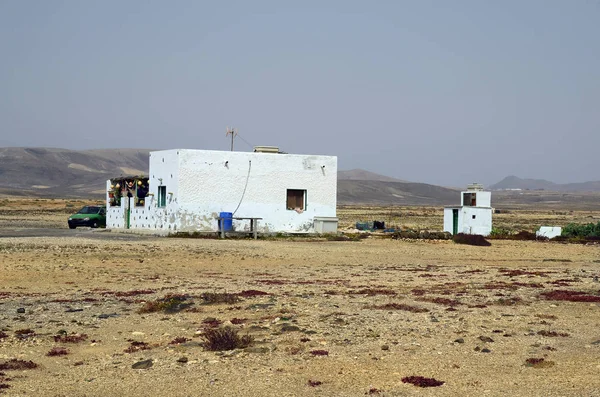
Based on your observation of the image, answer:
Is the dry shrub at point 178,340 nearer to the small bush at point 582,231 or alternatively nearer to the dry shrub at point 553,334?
the dry shrub at point 553,334

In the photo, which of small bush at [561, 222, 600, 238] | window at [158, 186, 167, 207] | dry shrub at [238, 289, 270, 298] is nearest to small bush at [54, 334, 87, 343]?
dry shrub at [238, 289, 270, 298]

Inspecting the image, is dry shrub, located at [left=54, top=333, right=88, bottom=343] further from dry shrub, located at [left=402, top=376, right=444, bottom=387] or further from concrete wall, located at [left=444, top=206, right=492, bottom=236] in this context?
concrete wall, located at [left=444, top=206, right=492, bottom=236]

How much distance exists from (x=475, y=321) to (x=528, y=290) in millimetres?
5317

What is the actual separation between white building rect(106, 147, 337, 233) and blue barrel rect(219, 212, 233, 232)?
47 cm

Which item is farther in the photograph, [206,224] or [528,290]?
[206,224]

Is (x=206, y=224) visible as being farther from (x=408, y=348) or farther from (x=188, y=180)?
(x=408, y=348)

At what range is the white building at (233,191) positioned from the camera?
139 feet

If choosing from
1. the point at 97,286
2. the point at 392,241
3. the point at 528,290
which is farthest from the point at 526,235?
the point at 97,286

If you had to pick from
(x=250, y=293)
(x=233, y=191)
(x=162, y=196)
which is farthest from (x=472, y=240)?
(x=250, y=293)

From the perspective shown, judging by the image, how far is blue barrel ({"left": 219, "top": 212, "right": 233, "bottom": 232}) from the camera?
138 ft

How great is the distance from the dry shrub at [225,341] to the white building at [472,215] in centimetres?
3694

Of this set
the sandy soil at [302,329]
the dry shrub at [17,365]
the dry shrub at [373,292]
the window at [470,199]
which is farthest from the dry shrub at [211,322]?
the window at [470,199]

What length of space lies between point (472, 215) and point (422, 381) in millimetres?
38830

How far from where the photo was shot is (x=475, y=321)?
1478cm
